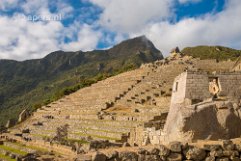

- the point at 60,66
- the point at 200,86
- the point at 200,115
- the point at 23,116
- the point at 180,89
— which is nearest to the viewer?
the point at 200,115

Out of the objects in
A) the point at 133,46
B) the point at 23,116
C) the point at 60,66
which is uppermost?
the point at 133,46

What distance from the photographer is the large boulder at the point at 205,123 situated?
8.12 m

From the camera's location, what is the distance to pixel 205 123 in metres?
8.33

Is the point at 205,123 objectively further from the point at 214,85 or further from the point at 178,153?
the point at 214,85

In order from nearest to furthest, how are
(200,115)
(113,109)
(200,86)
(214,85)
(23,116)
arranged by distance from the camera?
(200,115) < (200,86) < (214,85) < (113,109) < (23,116)

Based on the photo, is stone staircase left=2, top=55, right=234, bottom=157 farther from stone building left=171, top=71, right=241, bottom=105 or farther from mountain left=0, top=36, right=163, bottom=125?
mountain left=0, top=36, right=163, bottom=125

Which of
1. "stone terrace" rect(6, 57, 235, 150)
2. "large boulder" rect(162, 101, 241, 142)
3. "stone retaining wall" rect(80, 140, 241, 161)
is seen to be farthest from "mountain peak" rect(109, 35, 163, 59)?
"stone retaining wall" rect(80, 140, 241, 161)

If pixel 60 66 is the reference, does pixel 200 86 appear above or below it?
below

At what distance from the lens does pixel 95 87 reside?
147ft

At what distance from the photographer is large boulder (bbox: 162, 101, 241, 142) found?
812cm

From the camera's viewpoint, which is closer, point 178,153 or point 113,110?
point 178,153

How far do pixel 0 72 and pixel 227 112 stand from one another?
147117 mm

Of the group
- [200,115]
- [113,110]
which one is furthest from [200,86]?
[113,110]

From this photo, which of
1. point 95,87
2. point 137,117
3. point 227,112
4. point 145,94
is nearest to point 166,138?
point 227,112
